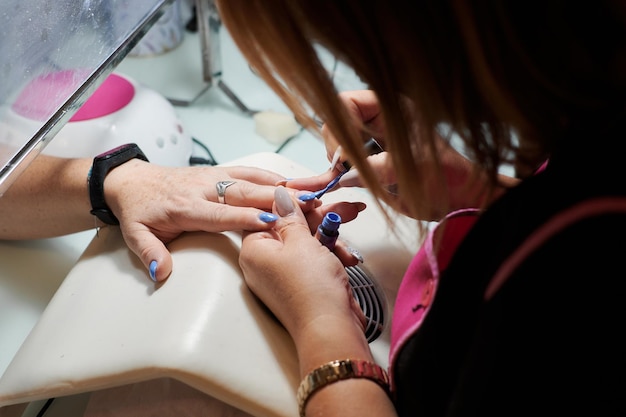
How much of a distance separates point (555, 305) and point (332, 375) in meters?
0.26

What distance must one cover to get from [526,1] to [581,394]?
0.28 metres

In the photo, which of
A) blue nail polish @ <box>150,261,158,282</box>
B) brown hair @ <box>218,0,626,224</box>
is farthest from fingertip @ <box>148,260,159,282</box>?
brown hair @ <box>218,0,626,224</box>

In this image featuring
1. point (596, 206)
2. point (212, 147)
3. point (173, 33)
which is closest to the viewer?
point (596, 206)

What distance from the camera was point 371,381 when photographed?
58 centimetres

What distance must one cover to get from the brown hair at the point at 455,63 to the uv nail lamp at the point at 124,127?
2.16ft

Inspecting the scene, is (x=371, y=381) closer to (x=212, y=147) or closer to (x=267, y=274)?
(x=267, y=274)

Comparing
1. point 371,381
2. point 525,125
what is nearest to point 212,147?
point 371,381

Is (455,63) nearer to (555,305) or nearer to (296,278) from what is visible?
(555,305)

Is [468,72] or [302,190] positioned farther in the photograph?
[302,190]

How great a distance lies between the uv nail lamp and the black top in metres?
0.83

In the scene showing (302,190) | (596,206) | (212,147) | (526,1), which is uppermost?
(526,1)

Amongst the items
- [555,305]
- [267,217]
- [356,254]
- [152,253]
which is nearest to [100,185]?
[152,253]

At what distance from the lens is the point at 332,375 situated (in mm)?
565

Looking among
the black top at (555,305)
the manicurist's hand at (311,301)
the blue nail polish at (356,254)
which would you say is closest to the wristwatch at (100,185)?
the manicurist's hand at (311,301)
